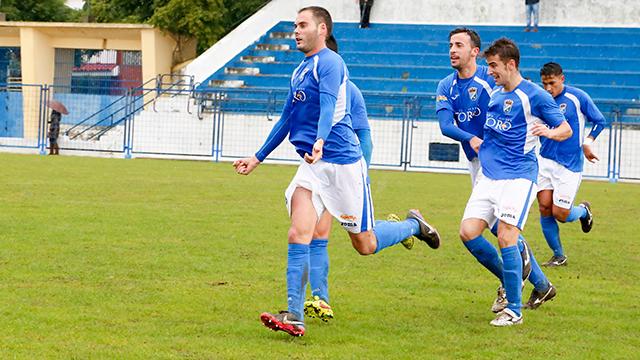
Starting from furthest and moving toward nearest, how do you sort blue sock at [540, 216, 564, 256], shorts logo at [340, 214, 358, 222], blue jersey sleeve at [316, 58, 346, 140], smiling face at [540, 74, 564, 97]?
blue sock at [540, 216, 564, 256] < smiling face at [540, 74, 564, 97] < shorts logo at [340, 214, 358, 222] < blue jersey sleeve at [316, 58, 346, 140]

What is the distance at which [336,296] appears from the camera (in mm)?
8570

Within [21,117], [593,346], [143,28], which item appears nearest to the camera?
[593,346]

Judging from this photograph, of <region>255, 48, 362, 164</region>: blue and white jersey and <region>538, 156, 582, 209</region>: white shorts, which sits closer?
<region>255, 48, 362, 164</region>: blue and white jersey

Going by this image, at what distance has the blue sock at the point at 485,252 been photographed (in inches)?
314

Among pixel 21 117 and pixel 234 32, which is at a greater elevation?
pixel 234 32

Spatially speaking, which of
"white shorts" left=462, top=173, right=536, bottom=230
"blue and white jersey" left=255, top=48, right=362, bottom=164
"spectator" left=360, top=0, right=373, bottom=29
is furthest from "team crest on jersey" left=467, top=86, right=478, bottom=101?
"spectator" left=360, top=0, right=373, bottom=29

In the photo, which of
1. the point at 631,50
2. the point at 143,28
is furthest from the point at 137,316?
the point at 143,28

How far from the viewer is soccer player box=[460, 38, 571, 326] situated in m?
7.76

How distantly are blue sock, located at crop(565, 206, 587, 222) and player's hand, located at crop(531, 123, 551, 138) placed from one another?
13.1 ft

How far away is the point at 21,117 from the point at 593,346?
32074 millimetres

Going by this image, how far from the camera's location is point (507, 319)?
7578 mm

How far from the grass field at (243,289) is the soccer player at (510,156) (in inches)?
20.0

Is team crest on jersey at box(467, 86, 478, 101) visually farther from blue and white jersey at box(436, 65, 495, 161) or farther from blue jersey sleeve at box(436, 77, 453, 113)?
blue jersey sleeve at box(436, 77, 453, 113)

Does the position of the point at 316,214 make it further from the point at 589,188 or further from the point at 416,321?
the point at 589,188
